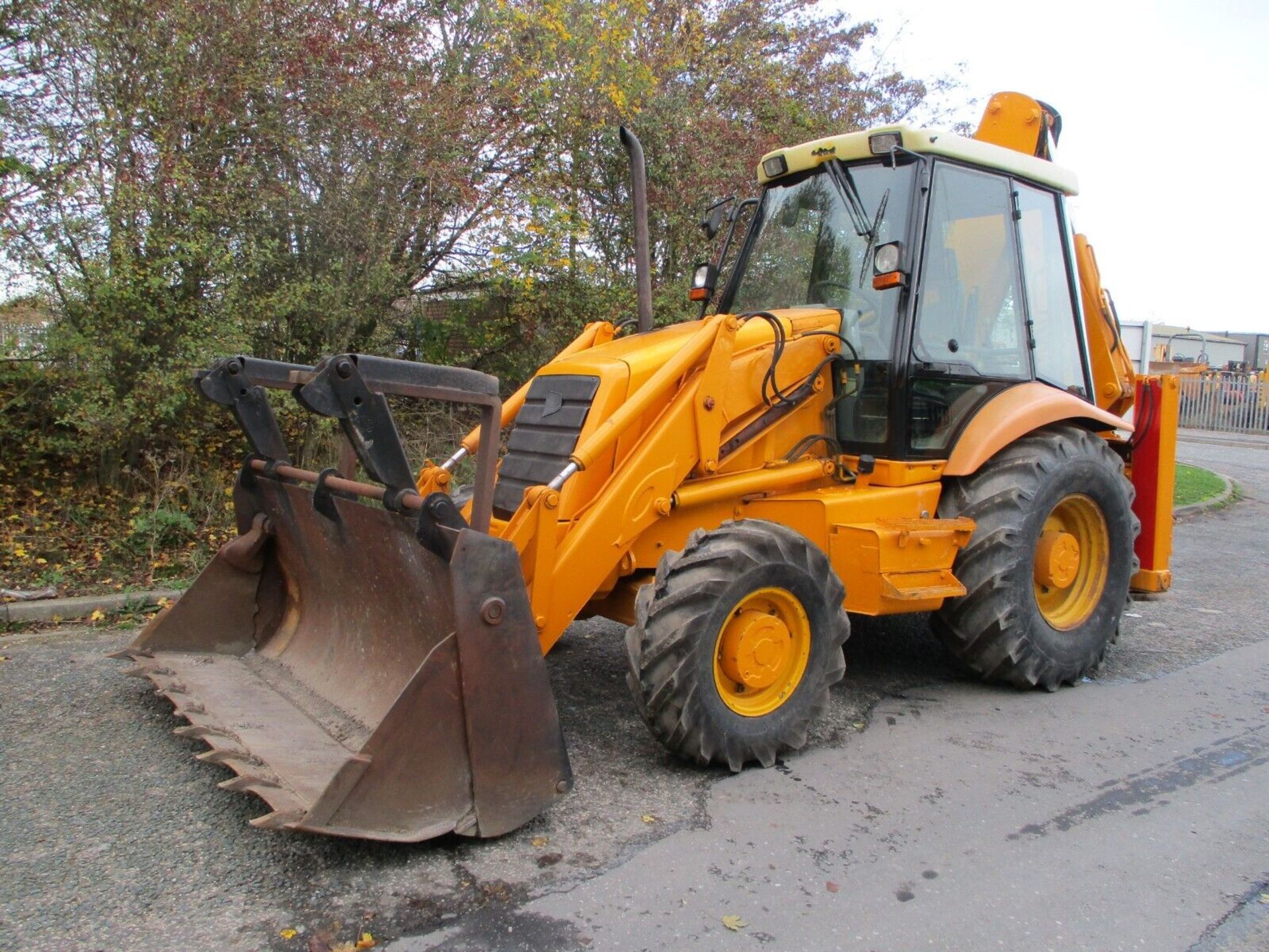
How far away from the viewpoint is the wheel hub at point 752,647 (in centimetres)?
397

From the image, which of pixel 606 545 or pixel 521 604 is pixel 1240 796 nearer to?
pixel 606 545

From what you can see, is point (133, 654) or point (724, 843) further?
point (133, 654)

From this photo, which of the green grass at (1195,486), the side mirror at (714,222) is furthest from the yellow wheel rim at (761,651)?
the green grass at (1195,486)

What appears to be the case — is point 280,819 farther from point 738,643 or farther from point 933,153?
point 933,153

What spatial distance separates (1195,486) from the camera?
13094mm

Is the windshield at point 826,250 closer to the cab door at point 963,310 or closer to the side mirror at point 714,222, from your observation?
the cab door at point 963,310

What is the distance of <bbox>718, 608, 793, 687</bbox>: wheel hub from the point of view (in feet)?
13.0

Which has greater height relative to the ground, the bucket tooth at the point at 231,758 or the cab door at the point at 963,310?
the cab door at the point at 963,310

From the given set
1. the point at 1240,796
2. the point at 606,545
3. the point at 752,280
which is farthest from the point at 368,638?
the point at 1240,796

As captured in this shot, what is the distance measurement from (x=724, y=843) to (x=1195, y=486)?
12015 mm

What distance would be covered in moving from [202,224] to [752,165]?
628 centimetres

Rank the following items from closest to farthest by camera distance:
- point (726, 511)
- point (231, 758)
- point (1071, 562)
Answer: point (231, 758) < point (726, 511) < point (1071, 562)

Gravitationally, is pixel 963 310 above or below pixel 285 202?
below

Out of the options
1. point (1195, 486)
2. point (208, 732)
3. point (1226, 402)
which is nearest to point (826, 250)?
point (208, 732)
